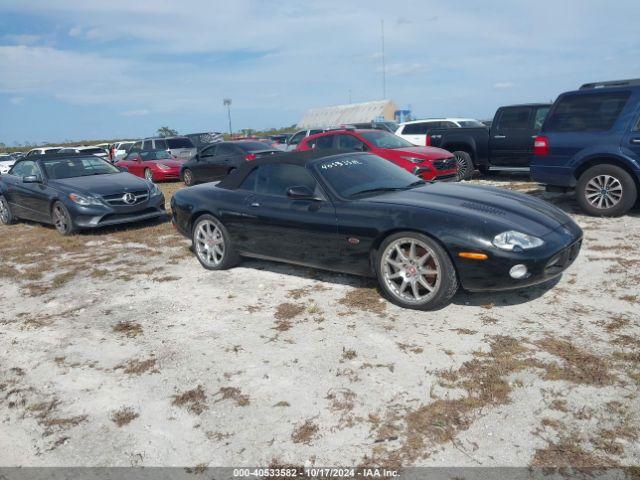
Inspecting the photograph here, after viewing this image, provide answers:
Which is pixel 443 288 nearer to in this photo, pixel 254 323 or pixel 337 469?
pixel 254 323

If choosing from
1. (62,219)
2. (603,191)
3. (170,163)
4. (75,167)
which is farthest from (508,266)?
(170,163)

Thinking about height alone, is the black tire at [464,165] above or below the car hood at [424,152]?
below

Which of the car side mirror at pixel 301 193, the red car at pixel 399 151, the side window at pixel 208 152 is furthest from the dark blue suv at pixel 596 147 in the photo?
the side window at pixel 208 152

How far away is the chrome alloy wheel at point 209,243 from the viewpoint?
624 centimetres

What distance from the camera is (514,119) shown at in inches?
476

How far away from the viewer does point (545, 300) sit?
15.4 ft

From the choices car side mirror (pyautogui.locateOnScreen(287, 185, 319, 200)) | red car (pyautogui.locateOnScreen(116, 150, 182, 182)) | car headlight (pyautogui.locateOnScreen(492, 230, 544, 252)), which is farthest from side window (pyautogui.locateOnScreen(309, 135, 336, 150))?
car headlight (pyautogui.locateOnScreen(492, 230, 544, 252))

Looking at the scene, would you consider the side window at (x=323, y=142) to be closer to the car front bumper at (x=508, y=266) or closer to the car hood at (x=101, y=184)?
the car hood at (x=101, y=184)

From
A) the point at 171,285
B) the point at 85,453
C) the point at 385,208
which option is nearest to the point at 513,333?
the point at 385,208

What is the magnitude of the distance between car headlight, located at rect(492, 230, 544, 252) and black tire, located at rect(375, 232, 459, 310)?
429 mm

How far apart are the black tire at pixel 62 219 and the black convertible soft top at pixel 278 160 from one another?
3997 mm

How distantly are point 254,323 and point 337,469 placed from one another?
83.0 inches

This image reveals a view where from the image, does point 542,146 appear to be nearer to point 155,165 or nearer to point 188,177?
point 188,177

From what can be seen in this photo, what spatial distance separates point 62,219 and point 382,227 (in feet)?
22.3
